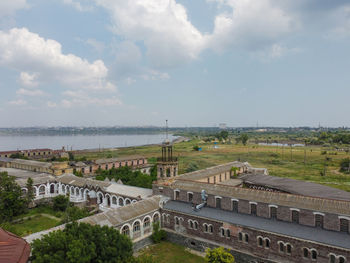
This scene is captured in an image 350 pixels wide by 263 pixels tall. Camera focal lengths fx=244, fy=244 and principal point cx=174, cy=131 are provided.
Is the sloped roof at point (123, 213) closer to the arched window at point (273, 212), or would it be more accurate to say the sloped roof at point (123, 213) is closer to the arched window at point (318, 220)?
the arched window at point (273, 212)

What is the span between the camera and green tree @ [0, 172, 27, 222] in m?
37.0

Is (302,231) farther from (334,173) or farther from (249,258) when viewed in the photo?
(334,173)

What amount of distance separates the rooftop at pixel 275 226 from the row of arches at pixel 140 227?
88.1 inches

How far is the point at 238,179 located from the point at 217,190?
18417mm

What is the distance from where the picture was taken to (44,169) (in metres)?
61.8

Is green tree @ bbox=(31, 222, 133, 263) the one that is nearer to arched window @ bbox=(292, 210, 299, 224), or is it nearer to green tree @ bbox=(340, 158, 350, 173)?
arched window @ bbox=(292, 210, 299, 224)

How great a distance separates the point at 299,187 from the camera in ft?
126

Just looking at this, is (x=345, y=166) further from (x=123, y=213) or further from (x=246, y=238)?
(x=123, y=213)

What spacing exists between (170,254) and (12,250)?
50.6 feet

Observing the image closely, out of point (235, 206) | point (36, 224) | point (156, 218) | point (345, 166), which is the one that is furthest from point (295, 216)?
point (345, 166)

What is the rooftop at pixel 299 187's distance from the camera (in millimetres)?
33594

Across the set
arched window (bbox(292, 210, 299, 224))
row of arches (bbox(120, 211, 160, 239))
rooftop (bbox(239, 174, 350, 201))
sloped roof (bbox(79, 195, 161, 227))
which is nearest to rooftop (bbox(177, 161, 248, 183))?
rooftop (bbox(239, 174, 350, 201))

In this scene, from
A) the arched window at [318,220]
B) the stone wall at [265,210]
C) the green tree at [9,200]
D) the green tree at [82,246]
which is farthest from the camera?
the green tree at [9,200]

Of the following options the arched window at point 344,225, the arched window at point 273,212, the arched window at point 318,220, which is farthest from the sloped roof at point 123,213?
the arched window at point 344,225
